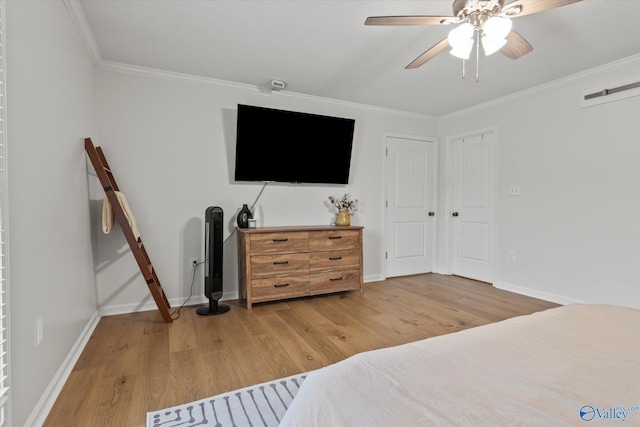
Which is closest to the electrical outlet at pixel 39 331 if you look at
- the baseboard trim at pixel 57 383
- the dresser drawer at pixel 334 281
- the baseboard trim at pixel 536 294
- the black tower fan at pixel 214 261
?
the baseboard trim at pixel 57 383

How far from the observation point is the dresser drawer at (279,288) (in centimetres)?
325

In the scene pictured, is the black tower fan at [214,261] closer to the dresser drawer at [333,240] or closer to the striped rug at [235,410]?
the dresser drawer at [333,240]

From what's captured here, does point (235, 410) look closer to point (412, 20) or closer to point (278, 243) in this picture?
point (278, 243)

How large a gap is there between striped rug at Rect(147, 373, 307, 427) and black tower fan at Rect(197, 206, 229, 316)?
1442 mm

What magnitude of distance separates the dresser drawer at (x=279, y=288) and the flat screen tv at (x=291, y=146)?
44.6 inches

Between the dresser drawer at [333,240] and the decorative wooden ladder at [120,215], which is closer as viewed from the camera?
the decorative wooden ladder at [120,215]

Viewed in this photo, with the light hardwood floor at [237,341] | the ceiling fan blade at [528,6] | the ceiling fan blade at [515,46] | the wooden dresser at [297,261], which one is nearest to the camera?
the ceiling fan blade at [528,6]

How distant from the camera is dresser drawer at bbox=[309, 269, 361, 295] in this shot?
3564 millimetres

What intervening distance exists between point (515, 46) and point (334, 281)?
2690 millimetres

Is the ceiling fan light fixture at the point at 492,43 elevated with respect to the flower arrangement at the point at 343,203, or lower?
elevated

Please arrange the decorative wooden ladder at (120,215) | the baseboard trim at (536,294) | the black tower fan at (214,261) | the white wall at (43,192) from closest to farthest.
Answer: the white wall at (43,192) → the decorative wooden ladder at (120,215) → the black tower fan at (214,261) → the baseboard trim at (536,294)

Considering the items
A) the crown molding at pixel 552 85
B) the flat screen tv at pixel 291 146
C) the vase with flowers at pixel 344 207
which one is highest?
the crown molding at pixel 552 85

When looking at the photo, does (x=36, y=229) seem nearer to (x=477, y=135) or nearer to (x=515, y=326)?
(x=515, y=326)

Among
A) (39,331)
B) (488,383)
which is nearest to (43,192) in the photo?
(39,331)
